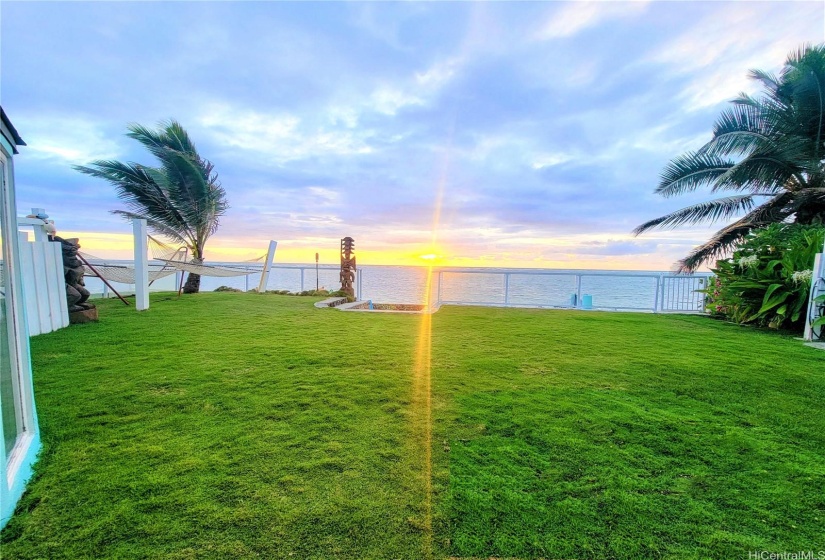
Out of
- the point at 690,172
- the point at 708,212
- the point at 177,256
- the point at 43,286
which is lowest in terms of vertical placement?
the point at 43,286

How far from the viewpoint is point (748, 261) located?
5355mm

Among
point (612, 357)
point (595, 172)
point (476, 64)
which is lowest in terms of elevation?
point (612, 357)

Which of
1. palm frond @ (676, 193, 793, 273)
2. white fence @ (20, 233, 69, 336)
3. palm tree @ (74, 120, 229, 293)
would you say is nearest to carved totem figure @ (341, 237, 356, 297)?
palm tree @ (74, 120, 229, 293)

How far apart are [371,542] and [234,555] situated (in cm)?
44

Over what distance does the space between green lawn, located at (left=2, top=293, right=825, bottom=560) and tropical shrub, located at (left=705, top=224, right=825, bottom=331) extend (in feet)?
6.17

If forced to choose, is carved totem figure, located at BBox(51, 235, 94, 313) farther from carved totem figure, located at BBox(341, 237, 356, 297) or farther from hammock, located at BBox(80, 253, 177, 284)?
carved totem figure, located at BBox(341, 237, 356, 297)

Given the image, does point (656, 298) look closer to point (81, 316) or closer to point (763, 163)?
point (763, 163)

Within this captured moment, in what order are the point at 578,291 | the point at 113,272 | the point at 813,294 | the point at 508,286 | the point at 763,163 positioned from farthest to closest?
the point at 578,291, the point at 508,286, the point at 763,163, the point at 113,272, the point at 813,294

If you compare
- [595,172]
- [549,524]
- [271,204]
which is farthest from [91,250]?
[595,172]

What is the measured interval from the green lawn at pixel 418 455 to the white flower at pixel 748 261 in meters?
2.45

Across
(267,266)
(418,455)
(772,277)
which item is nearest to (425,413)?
(418,455)

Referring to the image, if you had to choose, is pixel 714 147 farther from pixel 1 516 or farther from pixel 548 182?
pixel 1 516

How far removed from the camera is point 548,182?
11562 millimetres

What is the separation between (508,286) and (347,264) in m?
4.30
